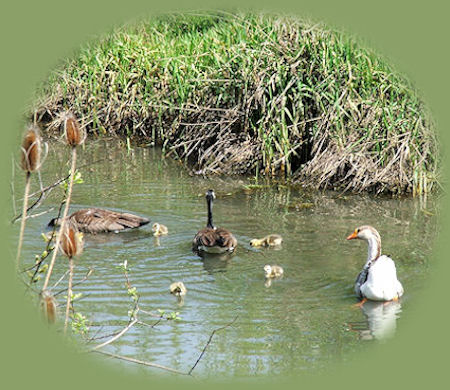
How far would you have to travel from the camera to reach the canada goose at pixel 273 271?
970 centimetres

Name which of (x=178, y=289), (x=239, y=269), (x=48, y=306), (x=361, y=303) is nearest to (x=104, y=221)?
(x=239, y=269)

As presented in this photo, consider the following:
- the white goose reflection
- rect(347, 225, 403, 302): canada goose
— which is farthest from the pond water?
rect(347, 225, 403, 302): canada goose

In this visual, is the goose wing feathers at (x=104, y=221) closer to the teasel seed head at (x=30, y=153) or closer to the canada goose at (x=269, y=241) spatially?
the canada goose at (x=269, y=241)

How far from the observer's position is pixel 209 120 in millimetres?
15023

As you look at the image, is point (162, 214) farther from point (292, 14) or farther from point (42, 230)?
point (292, 14)

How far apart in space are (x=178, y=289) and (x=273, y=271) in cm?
126

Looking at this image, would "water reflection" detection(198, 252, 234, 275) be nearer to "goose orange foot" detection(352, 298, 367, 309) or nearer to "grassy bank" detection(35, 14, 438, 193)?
"goose orange foot" detection(352, 298, 367, 309)

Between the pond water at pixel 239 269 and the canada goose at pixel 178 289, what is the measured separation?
0.35ft

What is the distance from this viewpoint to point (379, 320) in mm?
8711

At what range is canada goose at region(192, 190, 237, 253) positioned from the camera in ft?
34.5

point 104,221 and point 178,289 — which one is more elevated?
point 104,221

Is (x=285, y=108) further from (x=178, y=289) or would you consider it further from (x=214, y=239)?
(x=178, y=289)

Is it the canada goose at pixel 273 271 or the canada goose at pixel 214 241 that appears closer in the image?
the canada goose at pixel 273 271

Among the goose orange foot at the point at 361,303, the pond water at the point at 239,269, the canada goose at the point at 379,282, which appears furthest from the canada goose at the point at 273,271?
the goose orange foot at the point at 361,303
